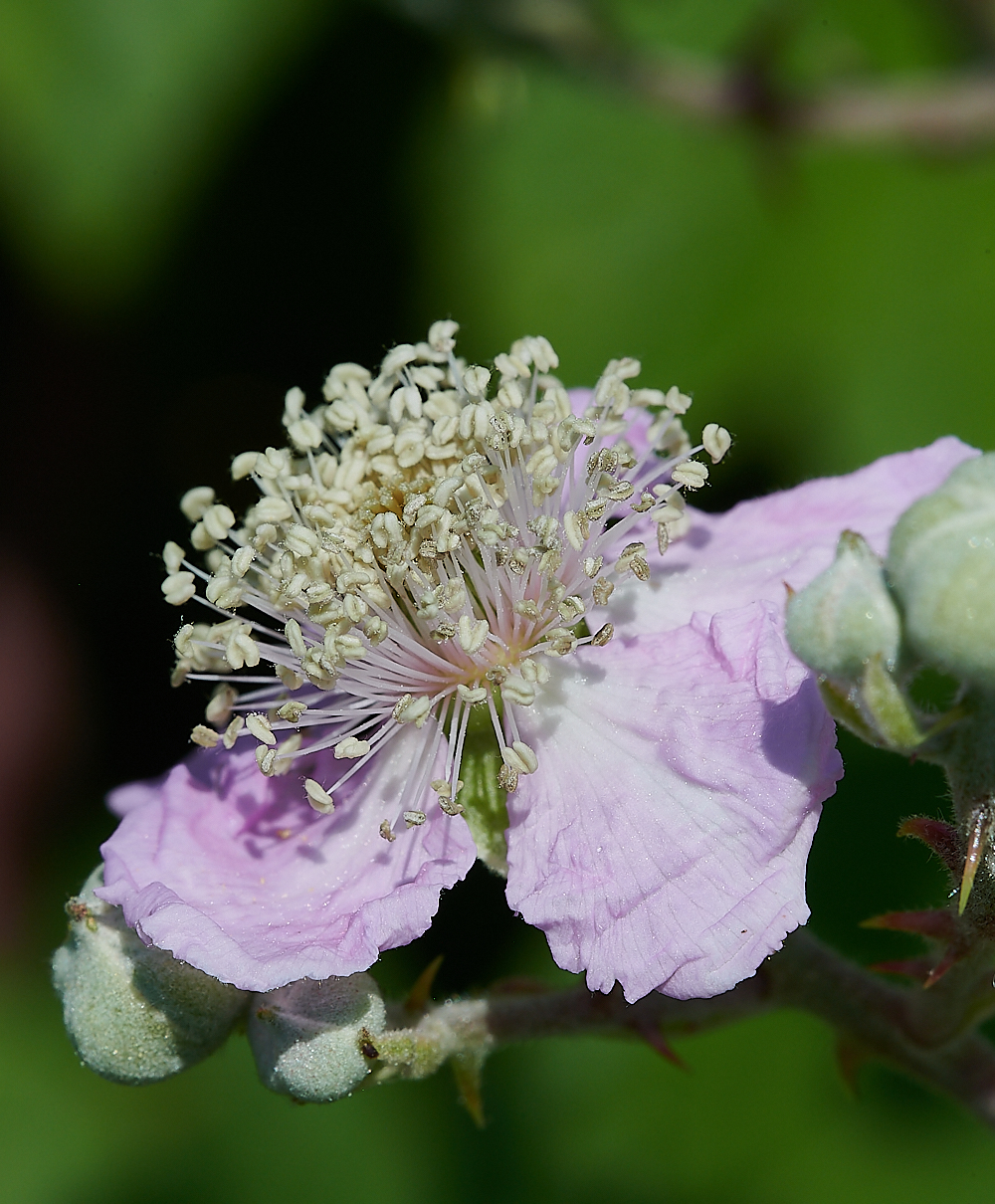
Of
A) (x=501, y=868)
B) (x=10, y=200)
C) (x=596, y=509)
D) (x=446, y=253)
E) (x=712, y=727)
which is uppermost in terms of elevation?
(x=10, y=200)

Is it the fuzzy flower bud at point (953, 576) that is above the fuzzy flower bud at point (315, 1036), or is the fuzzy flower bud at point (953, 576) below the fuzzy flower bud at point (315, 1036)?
above

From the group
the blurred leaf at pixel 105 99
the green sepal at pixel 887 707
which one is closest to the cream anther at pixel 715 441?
the green sepal at pixel 887 707

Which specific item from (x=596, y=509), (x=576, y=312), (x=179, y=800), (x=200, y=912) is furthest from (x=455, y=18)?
(x=200, y=912)

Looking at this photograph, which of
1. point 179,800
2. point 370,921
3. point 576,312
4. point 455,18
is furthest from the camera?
point 576,312

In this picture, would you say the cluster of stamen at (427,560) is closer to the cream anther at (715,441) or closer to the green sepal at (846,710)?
the cream anther at (715,441)

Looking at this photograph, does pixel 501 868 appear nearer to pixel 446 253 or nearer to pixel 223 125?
pixel 446 253

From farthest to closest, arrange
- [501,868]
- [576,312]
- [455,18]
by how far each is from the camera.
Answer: [576,312]
[455,18]
[501,868]

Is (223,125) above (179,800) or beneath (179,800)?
above

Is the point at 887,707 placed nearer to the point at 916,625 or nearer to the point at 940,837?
the point at 916,625
